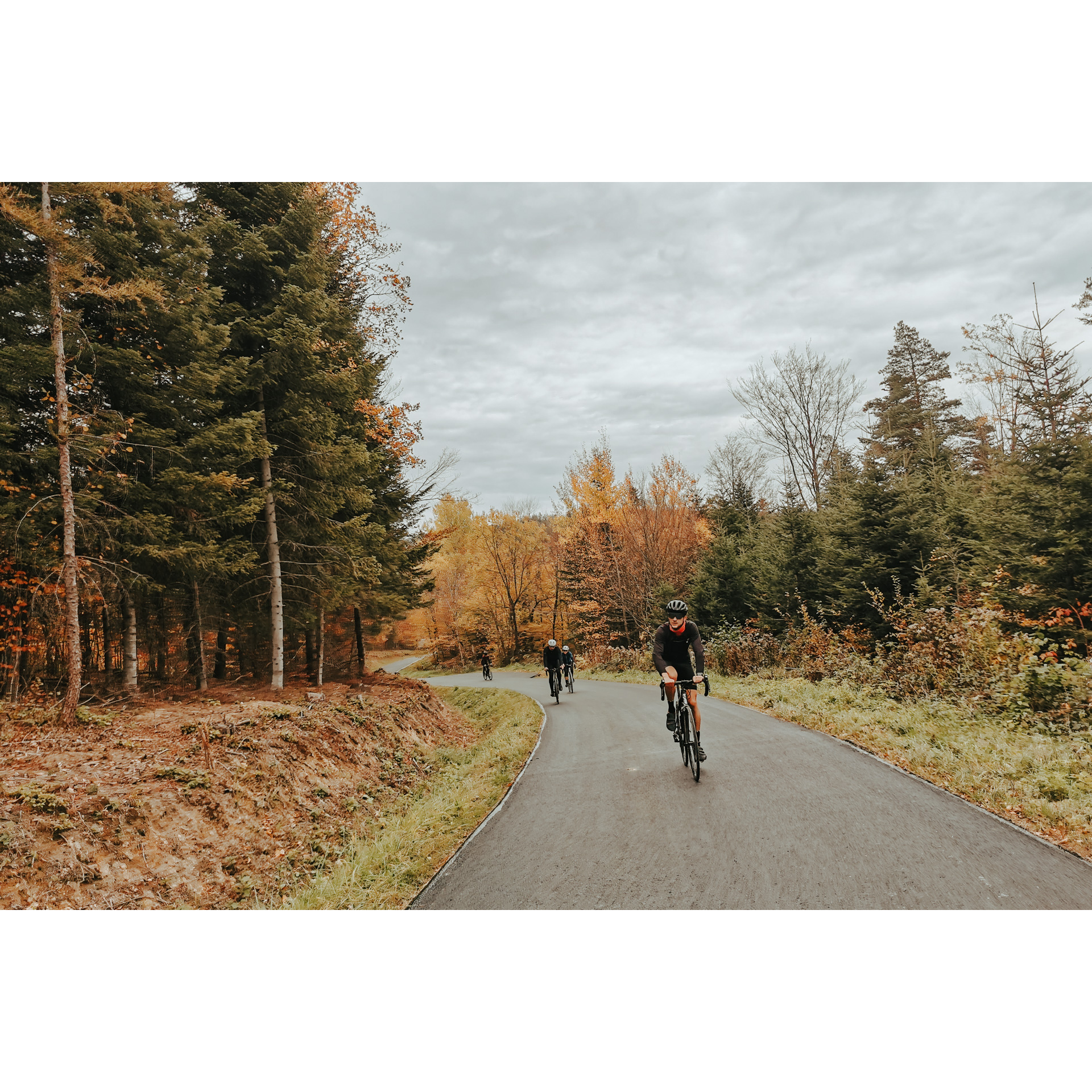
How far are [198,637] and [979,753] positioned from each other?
13.1m

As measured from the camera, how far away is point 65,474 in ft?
23.4

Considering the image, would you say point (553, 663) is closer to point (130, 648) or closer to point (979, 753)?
point (130, 648)

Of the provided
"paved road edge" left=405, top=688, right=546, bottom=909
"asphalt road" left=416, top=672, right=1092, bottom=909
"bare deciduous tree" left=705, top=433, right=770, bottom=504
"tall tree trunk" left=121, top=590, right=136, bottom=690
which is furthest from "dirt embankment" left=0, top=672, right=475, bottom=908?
"bare deciduous tree" left=705, top=433, right=770, bottom=504

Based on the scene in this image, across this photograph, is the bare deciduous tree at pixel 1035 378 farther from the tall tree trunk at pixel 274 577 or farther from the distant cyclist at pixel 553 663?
the tall tree trunk at pixel 274 577

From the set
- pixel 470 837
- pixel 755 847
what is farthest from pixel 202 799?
pixel 755 847

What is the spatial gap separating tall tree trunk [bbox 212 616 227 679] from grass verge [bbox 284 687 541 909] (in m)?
5.97

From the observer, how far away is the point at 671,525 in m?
27.6

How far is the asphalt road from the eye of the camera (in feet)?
12.8

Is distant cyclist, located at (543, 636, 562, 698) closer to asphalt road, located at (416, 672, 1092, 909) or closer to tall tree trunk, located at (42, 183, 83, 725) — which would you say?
asphalt road, located at (416, 672, 1092, 909)

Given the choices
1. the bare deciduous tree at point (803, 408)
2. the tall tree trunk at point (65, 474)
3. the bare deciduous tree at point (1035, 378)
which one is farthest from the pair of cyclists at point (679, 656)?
the bare deciduous tree at point (803, 408)

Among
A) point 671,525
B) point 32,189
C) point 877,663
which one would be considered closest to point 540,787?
point 877,663

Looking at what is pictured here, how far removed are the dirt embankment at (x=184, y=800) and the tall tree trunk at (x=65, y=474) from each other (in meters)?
0.58

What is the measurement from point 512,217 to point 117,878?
943 centimetres

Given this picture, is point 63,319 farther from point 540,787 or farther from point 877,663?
point 877,663
